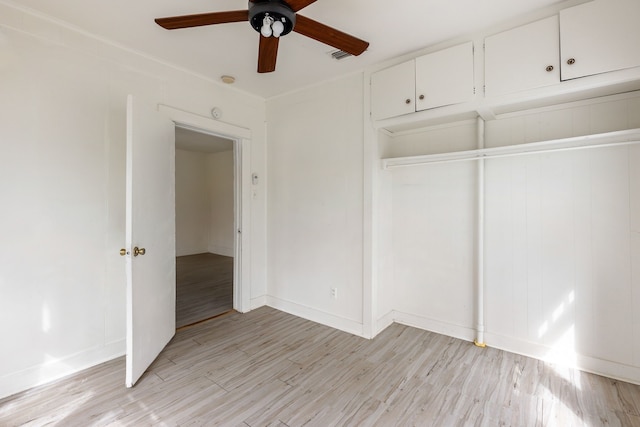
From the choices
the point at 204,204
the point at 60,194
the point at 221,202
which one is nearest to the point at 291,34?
the point at 60,194

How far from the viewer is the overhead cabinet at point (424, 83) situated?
234cm

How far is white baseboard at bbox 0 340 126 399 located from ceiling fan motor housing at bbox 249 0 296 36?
2749 millimetres

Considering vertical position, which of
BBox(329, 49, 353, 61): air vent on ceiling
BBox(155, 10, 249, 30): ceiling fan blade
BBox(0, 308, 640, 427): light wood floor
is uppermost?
BBox(329, 49, 353, 61): air vent on ceiling

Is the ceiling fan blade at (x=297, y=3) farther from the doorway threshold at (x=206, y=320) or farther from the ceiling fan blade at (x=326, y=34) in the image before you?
the doorway threshold at (x=206, y=320)

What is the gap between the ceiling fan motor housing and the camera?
5.14 ft

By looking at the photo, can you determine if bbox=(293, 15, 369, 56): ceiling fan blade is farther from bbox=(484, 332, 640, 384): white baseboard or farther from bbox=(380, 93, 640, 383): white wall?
bbox=(484, 332, 640, 384): white baseboard

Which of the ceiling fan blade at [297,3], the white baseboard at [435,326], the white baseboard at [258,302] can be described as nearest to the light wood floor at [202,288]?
the white baseboard at [258,302]

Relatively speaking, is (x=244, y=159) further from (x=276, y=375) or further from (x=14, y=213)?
(x=276, y=375)

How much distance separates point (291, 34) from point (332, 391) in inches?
106

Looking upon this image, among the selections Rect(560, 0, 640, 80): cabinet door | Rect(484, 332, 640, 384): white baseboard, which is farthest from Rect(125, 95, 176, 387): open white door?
Rect(560, 0, 640, 80): cabinet door

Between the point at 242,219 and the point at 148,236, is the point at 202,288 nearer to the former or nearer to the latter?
the point at 242,219

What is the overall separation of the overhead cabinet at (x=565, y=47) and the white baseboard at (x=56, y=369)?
3693 mm

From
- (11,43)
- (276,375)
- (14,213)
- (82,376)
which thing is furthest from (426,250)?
(11,43)

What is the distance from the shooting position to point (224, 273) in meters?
5.39
